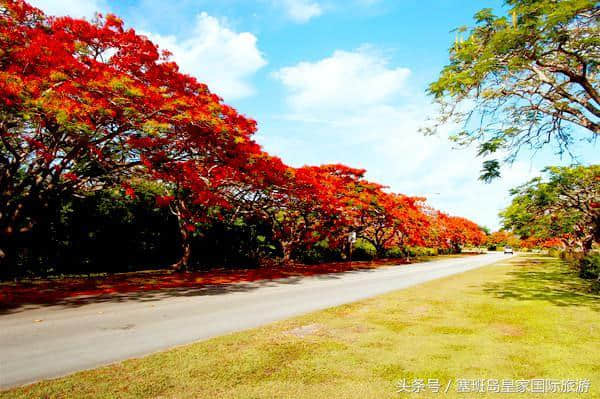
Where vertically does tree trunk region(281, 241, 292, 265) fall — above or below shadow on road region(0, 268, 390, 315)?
above

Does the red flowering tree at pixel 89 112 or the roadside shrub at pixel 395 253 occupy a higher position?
the red flowering tree at pixel 89 112

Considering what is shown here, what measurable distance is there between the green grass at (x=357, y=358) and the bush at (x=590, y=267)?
915cm

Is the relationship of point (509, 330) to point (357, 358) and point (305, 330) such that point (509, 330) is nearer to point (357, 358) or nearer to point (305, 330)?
point (357, 358)

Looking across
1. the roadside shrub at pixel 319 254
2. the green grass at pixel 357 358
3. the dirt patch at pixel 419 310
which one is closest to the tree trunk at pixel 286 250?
the roadside shrub at pixel 319 254

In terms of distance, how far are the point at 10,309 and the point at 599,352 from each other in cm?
1205

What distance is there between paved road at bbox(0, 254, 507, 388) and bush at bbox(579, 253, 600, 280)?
424 inches

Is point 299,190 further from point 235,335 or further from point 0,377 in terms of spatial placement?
point 0,377

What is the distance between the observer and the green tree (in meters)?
13.3

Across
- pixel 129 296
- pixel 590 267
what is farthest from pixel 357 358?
pixel 590 267

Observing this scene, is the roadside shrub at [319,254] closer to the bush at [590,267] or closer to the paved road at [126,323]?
the paved road at [126,323]

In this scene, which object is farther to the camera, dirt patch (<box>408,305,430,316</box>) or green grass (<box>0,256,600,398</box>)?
dirt patch (<box>408,305,430,316</box>)

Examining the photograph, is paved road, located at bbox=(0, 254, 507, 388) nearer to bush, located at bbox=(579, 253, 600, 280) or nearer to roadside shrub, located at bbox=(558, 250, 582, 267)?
bush, located at bbox=(579, 253, 600, 280)

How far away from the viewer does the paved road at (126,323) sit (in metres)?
4.91

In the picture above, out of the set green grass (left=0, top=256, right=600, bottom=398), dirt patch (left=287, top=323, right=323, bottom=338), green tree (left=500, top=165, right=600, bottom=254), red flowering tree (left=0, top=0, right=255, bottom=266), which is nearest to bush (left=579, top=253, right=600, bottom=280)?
green tree (left=500, top=165, right=600, bottom=254)
